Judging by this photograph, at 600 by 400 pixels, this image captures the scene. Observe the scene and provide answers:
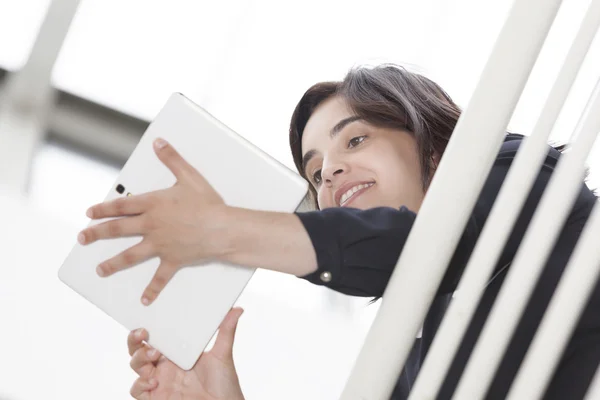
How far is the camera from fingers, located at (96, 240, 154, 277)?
536mm

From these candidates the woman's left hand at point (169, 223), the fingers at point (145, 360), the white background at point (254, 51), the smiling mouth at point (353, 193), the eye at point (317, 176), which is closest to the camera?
the woman's left hand at point (169, 223)

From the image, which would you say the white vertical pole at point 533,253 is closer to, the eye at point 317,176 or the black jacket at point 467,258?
the black jacket at point 467,258

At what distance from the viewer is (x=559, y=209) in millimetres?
395

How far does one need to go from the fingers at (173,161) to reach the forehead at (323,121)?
42 cm

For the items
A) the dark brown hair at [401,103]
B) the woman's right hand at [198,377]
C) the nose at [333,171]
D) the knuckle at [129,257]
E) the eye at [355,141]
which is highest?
the dark brown hair at [401,103]

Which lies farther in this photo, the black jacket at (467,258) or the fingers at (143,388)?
the fingers at (143,388)

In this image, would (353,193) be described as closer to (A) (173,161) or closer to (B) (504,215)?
(A) (173,161)

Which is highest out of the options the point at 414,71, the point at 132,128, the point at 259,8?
the point at 259,8

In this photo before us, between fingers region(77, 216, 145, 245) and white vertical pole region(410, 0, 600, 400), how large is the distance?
233mm

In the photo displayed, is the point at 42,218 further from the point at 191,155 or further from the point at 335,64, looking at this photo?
the point at 191,155

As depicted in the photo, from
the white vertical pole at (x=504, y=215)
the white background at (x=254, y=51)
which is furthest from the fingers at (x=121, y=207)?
the white background at (x=254, y=51)

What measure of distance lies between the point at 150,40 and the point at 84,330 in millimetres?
1457

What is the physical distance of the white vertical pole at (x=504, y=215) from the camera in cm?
40

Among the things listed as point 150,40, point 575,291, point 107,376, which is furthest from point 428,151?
point 150,40
